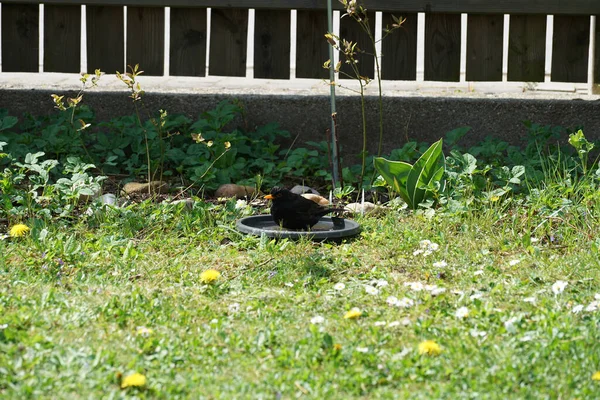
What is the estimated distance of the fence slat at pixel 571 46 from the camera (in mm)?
5820

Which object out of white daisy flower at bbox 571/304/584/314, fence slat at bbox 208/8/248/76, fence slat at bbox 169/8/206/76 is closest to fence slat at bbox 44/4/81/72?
fence slat at bbox 169/8/206/76

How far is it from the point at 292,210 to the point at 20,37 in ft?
8.66

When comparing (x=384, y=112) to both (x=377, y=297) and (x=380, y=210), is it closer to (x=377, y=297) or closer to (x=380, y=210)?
(x=380, y=210)

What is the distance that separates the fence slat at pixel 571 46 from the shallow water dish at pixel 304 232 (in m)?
2.17

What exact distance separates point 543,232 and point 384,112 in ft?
5.70

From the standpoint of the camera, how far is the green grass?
2.68 m

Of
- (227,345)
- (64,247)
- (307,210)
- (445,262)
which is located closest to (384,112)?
(307,210)

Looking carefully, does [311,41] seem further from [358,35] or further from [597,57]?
[597,57]

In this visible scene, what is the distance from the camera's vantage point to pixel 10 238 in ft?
14.1

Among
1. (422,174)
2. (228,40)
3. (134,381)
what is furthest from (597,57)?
(134,381)

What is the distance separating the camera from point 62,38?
5.93 meters

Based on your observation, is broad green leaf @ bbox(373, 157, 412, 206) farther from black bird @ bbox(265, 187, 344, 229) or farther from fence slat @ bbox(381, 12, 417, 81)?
fence slat @ bbox(381, 12, 417, 81)

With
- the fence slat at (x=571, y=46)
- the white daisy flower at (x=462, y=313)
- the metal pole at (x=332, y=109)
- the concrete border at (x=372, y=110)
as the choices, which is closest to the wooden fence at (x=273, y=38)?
the fence slat at (x=571, y=46)

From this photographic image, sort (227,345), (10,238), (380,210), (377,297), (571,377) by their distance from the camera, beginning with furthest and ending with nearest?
(380,210), (10,238), (377,297), (227,345), (571,377)
